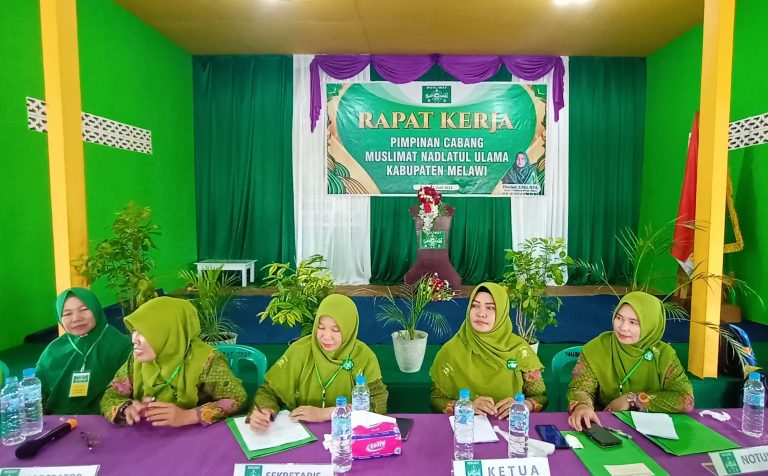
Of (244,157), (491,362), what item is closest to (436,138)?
(244,157)

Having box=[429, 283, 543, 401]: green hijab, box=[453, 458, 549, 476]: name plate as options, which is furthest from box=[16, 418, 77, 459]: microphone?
box=[429, 283, 543, 401]: green hijab

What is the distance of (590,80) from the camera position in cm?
559

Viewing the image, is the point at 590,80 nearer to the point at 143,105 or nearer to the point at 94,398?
the point at 143,105

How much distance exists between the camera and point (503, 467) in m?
1.09

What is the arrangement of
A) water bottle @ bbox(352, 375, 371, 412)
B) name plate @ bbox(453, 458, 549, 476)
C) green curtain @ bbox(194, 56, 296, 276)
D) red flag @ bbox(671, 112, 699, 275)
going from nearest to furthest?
name plate @ bbox(453, 458, 549, 476) → water bottle @ bbox(352, 375, 371, 412) → red flag @ bbox(671, 112, 699, 275) → green curtain @ bbox(194, 56, 296, 276)

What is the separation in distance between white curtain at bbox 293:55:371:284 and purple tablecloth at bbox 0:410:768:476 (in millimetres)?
4417

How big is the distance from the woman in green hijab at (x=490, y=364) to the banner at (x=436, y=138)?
13.5 ft

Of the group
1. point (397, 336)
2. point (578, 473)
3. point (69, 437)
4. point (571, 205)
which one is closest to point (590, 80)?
point (571, 205)

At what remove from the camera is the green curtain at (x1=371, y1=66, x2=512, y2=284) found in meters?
5.79

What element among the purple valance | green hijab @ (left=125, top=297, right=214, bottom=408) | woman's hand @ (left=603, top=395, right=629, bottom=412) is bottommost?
woman's hand @ (left=603, top=395, right=629, bottom=412)

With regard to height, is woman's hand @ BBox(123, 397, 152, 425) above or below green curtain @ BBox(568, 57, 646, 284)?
below

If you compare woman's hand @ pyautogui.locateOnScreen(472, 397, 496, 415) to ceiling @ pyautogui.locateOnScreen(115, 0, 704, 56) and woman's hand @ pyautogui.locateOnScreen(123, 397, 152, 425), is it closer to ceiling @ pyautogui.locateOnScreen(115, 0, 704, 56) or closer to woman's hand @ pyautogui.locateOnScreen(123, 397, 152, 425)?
woman's hand @ pyautogui.locateOnScreen(123, 397, 152, 425)

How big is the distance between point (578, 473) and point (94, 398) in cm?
177

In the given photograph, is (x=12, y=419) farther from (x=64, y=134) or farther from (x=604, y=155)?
(x=604, y=155)
